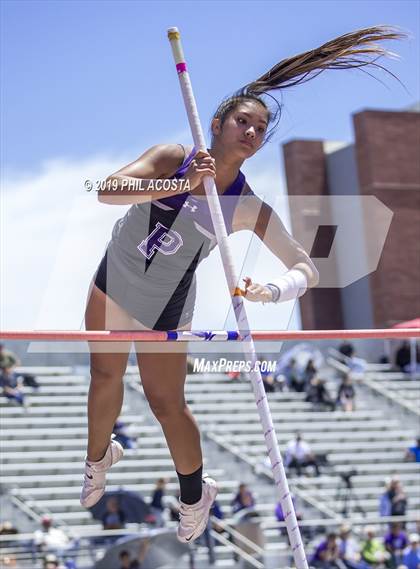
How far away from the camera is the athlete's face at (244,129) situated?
4.88 meters

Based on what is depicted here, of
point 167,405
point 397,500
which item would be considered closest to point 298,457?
point 397,500

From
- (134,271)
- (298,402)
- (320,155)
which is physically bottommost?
(134,271)

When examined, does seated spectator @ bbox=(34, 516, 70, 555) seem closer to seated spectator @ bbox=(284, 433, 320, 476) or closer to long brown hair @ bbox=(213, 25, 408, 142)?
seated spectator @ bbox=(284, 433, 320, 476)

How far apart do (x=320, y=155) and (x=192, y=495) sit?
20868 mm

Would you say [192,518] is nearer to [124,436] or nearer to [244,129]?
[244,129]

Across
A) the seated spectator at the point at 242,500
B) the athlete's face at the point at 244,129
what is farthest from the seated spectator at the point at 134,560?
the athlete's face at the point at 244,129

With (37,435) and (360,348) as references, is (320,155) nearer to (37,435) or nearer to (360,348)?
(360,348)

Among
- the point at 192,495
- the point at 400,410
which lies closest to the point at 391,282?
the point at 400,410

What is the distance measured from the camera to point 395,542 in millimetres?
12273

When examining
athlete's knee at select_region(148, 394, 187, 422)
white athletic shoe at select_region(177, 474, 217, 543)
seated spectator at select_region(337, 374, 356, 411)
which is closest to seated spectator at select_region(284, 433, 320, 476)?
seated spectator at select_region(337, 374, 356, 411)

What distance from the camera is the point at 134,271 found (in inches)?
196

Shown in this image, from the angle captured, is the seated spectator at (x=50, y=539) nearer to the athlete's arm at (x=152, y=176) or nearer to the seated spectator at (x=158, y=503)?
the seated spectator at (x=158, y=503)

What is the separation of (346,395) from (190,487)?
1271cm

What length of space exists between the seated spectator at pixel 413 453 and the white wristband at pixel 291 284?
11492mm
